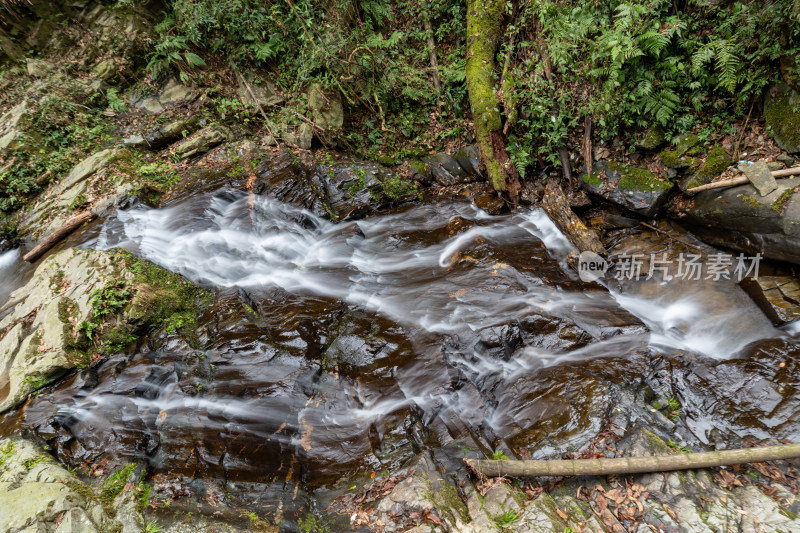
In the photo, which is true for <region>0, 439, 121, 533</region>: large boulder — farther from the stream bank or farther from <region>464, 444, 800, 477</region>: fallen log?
<region>464, 444, 800, 477</region>: fallen log

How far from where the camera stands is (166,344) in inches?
222

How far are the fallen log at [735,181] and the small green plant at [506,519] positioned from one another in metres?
6.46

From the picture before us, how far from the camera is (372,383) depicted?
5340mm

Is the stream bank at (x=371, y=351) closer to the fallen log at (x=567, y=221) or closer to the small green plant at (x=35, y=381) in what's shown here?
the small green plant at (x=35, y=381)

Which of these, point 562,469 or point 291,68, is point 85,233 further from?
point 562,469

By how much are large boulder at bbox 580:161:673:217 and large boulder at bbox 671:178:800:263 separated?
0.56 meters

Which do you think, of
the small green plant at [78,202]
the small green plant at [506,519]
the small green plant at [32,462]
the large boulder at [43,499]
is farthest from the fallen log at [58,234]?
the small green plant at [506,519]

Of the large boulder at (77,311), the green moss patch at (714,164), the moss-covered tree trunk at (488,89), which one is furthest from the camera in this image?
the moss-covered tree trunk at (488,89)

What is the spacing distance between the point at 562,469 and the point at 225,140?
33.6 feet

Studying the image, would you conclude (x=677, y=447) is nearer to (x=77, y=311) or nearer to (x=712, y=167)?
(x=712, y=167)

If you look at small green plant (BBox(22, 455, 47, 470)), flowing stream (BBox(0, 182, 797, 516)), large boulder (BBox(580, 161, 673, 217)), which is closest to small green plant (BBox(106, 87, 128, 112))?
flowing stream (BBox(0, 182, 797, 516))

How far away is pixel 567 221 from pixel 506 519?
6069 millimetres

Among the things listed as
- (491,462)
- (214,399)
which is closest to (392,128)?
(214,399)

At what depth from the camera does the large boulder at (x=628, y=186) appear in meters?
7.02
